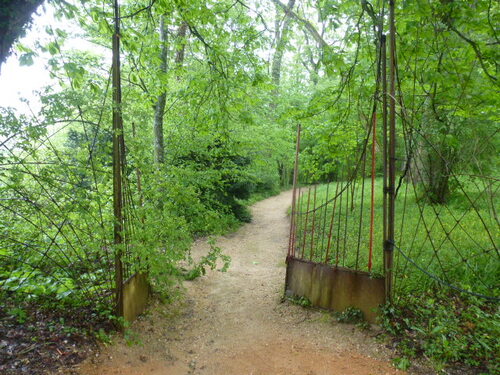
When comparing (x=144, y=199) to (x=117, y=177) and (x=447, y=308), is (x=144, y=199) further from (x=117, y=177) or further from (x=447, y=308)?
(x=447, y=308)

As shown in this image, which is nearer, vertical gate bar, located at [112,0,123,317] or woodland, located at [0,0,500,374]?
woodland, located at [0,0,500,374]

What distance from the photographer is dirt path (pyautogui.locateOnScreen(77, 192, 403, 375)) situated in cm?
311

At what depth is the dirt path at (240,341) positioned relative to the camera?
311 centimetres

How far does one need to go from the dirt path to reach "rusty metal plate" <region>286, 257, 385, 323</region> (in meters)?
0.21

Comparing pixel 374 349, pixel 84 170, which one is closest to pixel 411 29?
pixel 374 349

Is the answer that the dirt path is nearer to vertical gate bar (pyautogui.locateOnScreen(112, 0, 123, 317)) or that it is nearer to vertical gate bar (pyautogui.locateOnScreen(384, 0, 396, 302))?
→ vertical gate bar (pyautogui.locateOnScreen(112, 0, 123, 317))

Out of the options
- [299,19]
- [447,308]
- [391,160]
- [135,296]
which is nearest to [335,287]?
[447,308]

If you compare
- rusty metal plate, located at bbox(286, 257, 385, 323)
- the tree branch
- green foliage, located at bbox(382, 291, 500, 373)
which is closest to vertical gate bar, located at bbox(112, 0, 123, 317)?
rusty metal plate, located at bbox(286, 257, 385, 323)

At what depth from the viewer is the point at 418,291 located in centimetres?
386

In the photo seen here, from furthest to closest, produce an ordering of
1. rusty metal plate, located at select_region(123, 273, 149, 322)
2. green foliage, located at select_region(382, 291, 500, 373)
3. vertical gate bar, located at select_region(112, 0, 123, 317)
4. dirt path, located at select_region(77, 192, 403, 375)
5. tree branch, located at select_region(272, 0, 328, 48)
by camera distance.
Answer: tree branch, located at select_region(272, 0, 328, 48)
rusty metal plate, located at select_region(123, 273, 149, 322)
vertical gate bar, located at select_region(112, 0, 123, 317)
dirt path, located at select_region(77, 192, 403, 375)
green foliage, located at select_region(382, 291, 500, 373)

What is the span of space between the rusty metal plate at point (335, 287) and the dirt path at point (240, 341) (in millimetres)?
207

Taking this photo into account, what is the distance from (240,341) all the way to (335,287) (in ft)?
4.46

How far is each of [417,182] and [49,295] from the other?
29.5 ft

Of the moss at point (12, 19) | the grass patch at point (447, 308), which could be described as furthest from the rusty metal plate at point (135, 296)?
the moss at point (12, 19)
